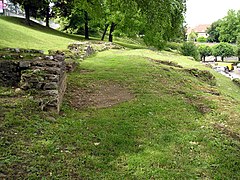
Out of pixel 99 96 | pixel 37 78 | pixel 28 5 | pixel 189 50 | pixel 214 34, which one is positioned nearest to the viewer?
pixel 37 78

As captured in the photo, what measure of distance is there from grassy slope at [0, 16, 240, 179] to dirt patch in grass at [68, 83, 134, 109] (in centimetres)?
28

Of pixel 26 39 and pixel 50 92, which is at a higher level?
pixel 26 39

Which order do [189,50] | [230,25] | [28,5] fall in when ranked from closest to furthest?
[28,5] < [189,50] < [230,25]

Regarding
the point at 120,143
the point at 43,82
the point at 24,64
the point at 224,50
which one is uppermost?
the point at 24,64

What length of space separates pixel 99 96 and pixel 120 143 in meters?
3.41

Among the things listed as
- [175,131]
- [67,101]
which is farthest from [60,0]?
[175,131]

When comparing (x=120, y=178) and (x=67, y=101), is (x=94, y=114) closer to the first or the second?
(x=67, y=101)

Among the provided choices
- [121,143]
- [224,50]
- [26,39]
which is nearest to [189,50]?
[26,39]

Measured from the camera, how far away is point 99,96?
857 centimetres

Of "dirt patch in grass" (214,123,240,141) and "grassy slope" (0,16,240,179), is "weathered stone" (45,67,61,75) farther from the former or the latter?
"dirt patch in grass" (214,123,240,141)

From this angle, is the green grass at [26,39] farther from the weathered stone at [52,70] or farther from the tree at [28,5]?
the weathered stone at [52,70]

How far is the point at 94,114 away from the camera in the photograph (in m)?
6.81

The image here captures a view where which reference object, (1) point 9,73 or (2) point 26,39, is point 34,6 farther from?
(1) point 9,73

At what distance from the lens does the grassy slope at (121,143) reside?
13.9 ft
